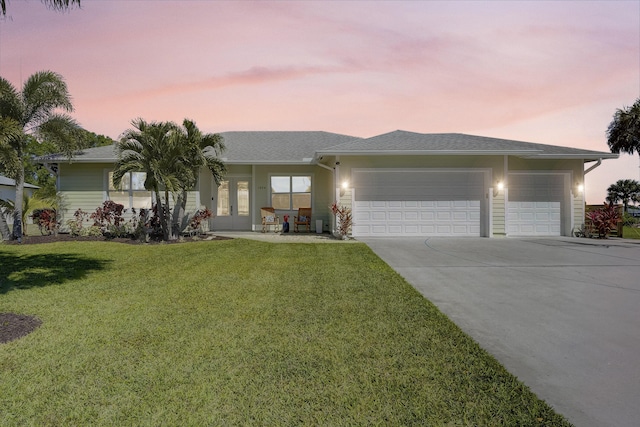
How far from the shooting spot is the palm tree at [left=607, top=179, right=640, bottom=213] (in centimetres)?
3184

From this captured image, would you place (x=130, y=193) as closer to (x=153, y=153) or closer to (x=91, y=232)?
(x=91, y=232)

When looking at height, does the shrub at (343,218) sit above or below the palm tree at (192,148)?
below

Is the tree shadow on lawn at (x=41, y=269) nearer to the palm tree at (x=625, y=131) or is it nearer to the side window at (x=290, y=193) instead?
the side window at (x=290, y=193)

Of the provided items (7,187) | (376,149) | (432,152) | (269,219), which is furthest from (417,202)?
(7,187)

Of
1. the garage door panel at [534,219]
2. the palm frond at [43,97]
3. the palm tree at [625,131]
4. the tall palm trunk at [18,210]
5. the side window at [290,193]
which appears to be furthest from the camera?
the palm tree at [625,131]

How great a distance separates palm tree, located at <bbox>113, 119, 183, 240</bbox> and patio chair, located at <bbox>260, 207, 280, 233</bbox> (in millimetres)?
4226

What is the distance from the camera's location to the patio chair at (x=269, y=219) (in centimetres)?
1442

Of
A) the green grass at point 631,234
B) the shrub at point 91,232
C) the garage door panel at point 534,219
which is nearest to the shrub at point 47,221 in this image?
the shrub at point 91,232

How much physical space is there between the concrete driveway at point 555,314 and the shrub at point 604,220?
4.30 metres

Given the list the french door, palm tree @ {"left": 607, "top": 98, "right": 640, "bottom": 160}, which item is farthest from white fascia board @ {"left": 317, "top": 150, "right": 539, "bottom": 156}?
palm tree @ {"left": 607, "top": 98, "right": 640, "bottom": 160}

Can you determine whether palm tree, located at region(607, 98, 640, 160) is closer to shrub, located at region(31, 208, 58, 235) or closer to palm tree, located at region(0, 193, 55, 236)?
shrub, located at region(31, 208, 58, 235)

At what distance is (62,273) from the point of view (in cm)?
662

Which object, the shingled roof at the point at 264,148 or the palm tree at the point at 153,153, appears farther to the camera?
the shingled roof at the point at 264,148

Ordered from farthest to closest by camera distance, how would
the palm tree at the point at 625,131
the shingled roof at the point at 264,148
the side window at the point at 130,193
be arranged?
1. the palm tree at the point at 625,131
2. the side window at the point at 130,193
3. the shingled roof at the point at 264,148
